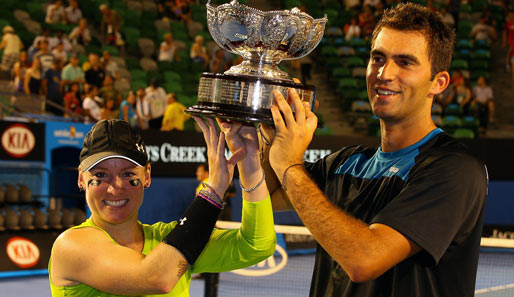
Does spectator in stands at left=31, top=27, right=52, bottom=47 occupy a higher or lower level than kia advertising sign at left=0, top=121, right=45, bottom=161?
higher

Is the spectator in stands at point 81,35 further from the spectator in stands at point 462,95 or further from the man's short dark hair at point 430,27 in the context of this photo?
the man's short dark hair at point 430,27

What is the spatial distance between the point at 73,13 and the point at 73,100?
3591mm

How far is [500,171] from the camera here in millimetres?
14383

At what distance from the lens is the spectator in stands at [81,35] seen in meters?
14.4

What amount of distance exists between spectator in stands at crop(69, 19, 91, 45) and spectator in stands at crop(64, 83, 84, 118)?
2.50 metres

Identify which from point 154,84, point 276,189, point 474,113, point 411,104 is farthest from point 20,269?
point 474,113

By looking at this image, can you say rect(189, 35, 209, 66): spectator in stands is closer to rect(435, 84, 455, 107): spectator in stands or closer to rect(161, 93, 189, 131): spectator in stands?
rect(161, 93, 189, 131): spectator in stands

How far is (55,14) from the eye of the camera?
14.6 m

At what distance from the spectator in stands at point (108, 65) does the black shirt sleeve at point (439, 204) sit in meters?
12.0

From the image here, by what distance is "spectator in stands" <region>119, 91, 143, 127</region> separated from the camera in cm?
1191

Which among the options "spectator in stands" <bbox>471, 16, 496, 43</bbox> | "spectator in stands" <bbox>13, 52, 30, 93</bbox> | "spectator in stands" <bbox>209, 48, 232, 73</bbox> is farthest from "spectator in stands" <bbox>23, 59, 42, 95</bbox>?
"spectator in stands" <bbox>471, 16, 496, 43</bbox>

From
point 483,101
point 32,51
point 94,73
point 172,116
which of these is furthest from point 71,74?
point 483,101

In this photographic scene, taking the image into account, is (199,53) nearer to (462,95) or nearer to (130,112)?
(130,112)

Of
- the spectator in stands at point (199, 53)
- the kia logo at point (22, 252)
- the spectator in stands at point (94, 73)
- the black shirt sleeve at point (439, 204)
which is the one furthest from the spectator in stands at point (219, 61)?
the black shirt sleeve at point (439, 204)
